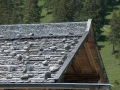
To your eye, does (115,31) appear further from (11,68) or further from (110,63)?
(11,68)

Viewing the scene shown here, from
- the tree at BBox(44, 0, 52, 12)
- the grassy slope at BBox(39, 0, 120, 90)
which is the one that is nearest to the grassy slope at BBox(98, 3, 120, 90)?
the grassy slope at BBox(39, 0, 120, 90)

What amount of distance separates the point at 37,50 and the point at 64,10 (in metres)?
89.9

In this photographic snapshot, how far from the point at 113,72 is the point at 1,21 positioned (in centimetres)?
3809

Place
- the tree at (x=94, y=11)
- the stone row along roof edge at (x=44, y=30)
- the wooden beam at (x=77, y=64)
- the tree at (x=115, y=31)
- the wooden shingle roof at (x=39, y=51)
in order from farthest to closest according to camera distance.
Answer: the tree at (x=94, y=11) → the tree at (x=115, y=31) → the wooden beam at (x=77, y=64) → the stone row along roof edge at (x=44, y=30) → the wooden shingle roof at (x=39, y=51)

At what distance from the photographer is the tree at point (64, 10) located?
9788cm

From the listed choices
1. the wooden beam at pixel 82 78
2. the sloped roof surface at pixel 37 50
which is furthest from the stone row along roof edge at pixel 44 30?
the wooden beam at pixel 82 78

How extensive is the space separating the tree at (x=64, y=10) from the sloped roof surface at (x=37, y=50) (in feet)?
275

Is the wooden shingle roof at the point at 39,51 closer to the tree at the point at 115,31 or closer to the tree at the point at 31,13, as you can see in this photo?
the tree at the point at 115,31

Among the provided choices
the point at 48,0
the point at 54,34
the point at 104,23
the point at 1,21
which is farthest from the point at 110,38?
the point at 54,34

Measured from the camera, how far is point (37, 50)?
1016 cm

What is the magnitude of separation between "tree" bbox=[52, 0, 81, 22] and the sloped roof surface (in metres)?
83.9

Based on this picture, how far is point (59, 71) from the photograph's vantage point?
28.4ft

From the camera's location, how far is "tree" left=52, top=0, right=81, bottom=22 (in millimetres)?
97875

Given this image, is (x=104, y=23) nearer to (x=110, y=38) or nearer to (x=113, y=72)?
(x=110, y=38)
